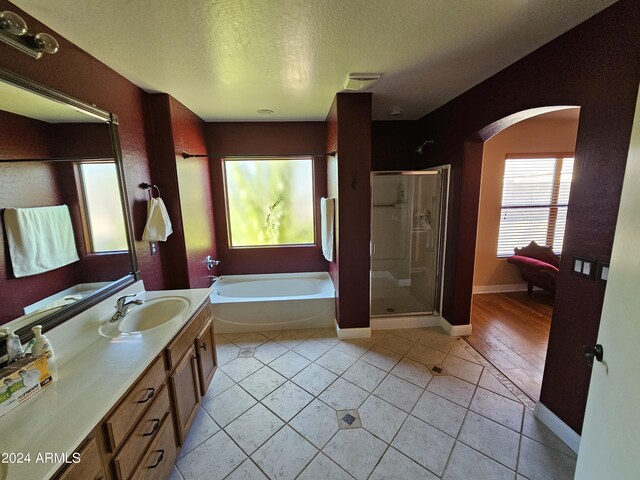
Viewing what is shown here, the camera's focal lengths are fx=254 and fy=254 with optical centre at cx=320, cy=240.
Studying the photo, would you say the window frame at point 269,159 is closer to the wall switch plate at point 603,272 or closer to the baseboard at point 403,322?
the baseboard at point 403,322

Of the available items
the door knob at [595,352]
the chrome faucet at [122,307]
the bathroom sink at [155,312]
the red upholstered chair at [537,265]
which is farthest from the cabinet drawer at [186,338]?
the red upholstered chair at [537,265]

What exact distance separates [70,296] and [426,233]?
3305 mm

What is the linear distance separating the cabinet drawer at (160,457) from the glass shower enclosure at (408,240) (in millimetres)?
2224

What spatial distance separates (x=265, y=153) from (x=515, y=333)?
3.66m

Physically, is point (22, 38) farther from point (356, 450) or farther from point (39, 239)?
point (356, 450)

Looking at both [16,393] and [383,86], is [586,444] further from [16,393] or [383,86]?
[383,86]

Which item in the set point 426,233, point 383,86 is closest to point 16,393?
point 383,86

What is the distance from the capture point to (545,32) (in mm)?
1502

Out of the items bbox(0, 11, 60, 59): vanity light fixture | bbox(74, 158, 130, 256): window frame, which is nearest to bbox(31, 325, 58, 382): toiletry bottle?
bbox(74, 158, 130, 256): window frame

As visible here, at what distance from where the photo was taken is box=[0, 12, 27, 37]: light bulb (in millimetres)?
1092

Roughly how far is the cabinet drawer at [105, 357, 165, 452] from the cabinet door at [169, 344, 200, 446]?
15cm

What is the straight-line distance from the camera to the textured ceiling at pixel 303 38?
1276 millimetres

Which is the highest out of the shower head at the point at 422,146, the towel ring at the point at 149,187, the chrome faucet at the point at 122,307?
the shower head at the point at 422,146

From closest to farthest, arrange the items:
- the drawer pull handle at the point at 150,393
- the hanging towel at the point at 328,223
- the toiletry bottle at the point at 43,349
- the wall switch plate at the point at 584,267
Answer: the toiletry bottle at the point at 43,349, the drawer pull handle at the point at 150,393, the wall switch plate at the point at 584,267, the hanging towel at the point at 328,223
